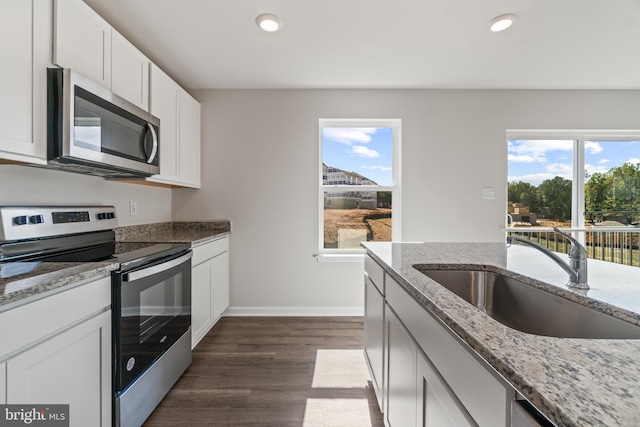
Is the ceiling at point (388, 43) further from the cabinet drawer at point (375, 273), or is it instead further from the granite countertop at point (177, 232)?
the cabinet drawer at point (375, 273)

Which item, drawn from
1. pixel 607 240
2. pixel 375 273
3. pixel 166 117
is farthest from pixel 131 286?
pixel 607 240

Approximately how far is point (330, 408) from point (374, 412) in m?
0.25

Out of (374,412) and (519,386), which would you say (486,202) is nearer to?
(374,412)

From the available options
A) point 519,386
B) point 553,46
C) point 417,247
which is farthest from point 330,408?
point 553,46

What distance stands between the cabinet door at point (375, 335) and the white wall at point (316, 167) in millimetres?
1201

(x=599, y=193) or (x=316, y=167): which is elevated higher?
(x=316, y=167)

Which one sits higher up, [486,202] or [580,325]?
[486,202]

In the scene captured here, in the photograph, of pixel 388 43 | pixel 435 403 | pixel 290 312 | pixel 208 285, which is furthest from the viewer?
pixel 290 312

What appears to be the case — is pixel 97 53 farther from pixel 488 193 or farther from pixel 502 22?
pixel 488 193

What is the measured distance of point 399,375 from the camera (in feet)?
3.71

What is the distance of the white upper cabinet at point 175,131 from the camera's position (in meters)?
2.17

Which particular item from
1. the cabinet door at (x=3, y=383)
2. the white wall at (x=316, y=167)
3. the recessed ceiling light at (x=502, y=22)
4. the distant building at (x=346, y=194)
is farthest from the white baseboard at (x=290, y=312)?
the recessed ceiling light at (x=502, y=22)

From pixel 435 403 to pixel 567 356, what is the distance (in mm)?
419

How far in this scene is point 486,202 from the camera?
3.05m
